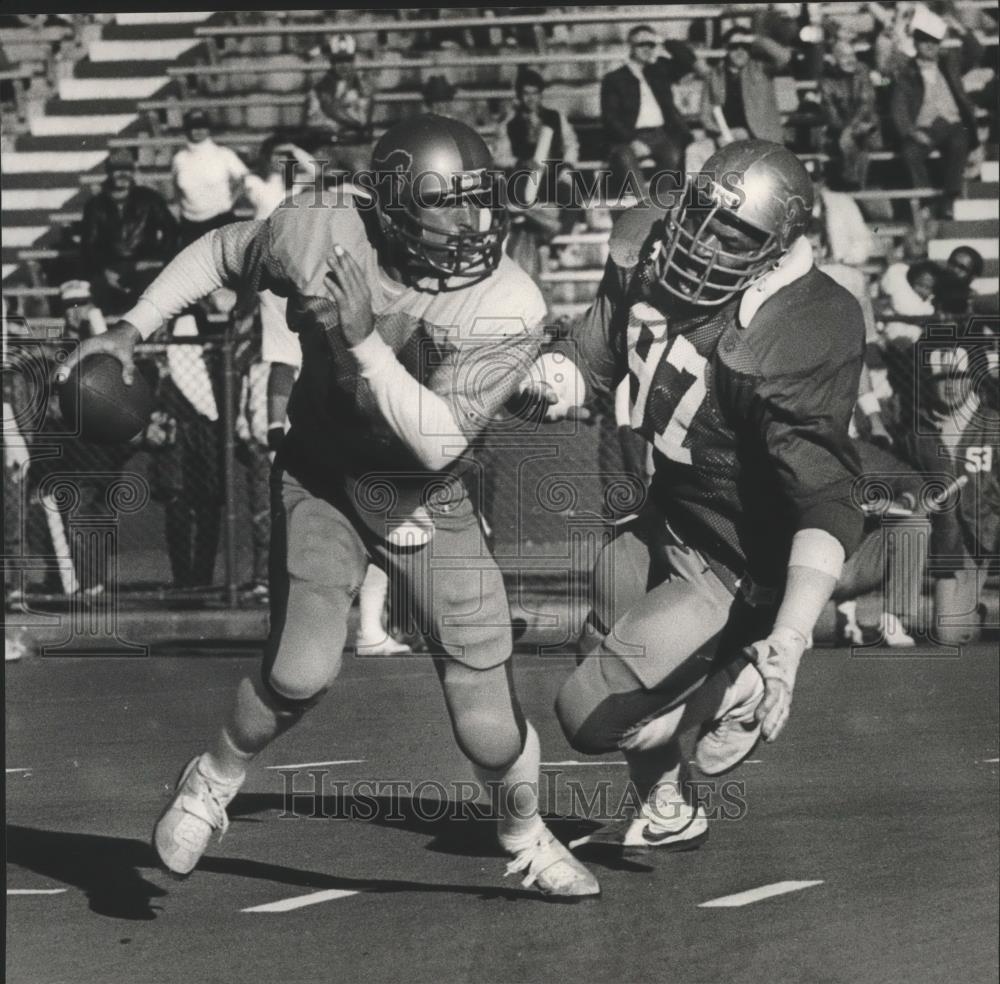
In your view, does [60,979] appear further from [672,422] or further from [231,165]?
[231,165]

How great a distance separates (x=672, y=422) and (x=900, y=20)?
7.51m

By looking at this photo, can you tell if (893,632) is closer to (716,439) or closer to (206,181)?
(716,439)

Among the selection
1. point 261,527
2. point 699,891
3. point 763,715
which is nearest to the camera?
point 763,715

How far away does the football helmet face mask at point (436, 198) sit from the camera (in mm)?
3727

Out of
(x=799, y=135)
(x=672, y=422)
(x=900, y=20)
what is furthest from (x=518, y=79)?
(x=672, y=422)

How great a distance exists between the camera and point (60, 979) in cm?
352

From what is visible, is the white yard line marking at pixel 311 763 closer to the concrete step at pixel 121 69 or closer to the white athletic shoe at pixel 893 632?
the white athletic shoe at pixel 893 632

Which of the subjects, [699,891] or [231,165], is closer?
[699,891]

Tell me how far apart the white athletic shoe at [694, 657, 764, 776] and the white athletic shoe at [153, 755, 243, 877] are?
975mm

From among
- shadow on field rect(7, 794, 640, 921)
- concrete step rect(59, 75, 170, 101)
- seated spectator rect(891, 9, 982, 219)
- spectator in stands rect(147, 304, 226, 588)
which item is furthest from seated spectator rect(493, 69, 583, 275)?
shadow on field rect(7, 794, 640, 921)

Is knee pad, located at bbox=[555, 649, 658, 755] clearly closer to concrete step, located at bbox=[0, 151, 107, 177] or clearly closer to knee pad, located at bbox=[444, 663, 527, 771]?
knee pad, located at bbox=[444, 663, 527, 771]

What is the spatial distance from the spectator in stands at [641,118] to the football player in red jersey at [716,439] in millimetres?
5625

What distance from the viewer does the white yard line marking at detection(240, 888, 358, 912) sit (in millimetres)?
3996

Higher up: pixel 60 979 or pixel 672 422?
pixel 672 422
